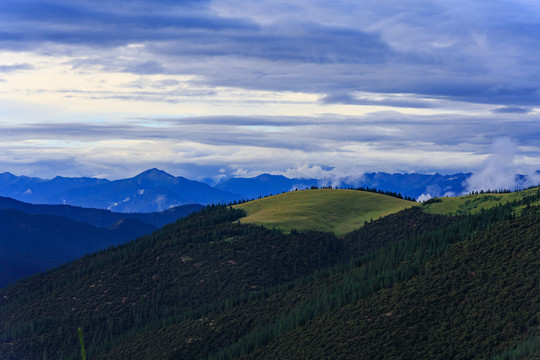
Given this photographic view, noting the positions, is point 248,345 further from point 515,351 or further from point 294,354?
point 515,351

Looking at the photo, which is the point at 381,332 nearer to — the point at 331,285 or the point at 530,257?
the point at 530,257

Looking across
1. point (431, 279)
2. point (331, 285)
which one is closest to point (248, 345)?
point (331, 285)

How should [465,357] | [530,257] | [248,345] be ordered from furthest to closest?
[248,345] < [530,257] < [465,357]

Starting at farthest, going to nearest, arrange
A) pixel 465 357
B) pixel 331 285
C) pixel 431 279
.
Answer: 1. pixel 331 285
2. pixel 431 279
3. pixel 465 357

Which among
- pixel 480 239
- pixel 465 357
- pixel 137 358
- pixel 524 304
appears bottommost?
pixel 137 358

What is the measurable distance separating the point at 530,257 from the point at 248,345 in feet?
262

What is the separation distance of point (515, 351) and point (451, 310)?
3265cm

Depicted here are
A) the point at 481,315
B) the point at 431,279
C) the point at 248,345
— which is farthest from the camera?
the point at 248,345

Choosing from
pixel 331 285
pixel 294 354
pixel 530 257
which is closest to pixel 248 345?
pixel 294 354

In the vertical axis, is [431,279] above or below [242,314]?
above

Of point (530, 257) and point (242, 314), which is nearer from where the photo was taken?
point (530, 257)

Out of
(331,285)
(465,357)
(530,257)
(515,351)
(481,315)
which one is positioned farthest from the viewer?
(331,285)

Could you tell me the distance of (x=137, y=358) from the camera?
194m

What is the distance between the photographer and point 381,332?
13862cm
